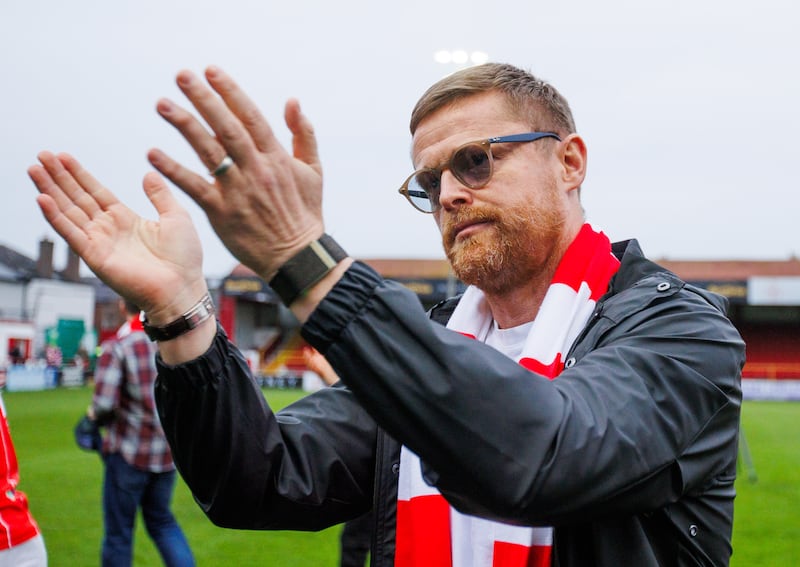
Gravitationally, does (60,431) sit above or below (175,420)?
below

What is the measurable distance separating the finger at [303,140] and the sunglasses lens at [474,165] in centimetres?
87

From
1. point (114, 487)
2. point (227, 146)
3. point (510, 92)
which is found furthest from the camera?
point (114, 487)

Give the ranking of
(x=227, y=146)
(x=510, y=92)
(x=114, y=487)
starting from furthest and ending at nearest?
(x=114, y=487)
(x=510, y=92)
(x=227, y=146)

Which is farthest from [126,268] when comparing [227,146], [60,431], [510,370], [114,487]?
[60,431]

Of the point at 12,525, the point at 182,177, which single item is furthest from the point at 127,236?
the point at 12,525

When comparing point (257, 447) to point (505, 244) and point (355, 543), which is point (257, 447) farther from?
point (355, 543)

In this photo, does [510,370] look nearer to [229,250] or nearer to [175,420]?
[229,250]

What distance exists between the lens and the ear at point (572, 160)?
7.96 feet

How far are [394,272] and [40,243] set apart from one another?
94.2 feet

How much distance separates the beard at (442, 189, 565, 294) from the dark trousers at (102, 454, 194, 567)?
4.07 metres

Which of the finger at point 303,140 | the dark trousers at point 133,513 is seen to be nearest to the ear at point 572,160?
the finger at point 303,140

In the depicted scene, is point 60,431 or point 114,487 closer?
point 114,487

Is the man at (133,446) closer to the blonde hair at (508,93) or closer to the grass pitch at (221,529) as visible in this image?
the grass pitch at (221,529)

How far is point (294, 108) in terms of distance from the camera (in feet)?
4.46
